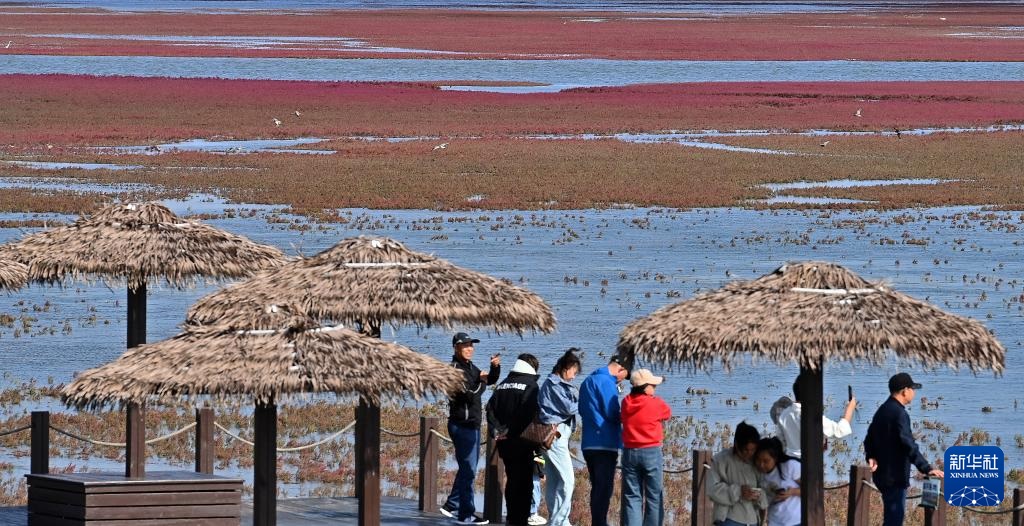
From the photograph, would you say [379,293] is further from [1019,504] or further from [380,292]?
[1019,504]

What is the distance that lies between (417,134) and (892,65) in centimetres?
5311

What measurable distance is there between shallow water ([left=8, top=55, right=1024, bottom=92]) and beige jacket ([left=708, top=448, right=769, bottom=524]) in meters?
77.8

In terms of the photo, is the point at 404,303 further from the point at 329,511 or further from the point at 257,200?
the point at 257,200

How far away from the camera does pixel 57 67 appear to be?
10094 centimetres

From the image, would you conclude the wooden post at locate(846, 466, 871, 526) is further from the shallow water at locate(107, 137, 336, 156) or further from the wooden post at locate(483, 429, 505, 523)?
the shallow water at locate(107, 137, 336, 156)

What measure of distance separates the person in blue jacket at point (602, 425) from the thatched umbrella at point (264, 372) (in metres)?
1.83

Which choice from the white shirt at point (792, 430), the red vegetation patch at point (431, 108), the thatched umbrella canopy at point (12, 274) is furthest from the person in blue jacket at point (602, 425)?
the red vegetation patch at point (431, 108)

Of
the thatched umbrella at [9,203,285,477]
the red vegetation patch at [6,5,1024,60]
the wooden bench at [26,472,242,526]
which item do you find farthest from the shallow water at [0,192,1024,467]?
the red vegetation patch at [6,5,1024,60]

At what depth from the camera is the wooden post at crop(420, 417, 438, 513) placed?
608 inches

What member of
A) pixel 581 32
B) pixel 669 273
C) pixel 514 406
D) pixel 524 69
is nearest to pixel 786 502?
pixel 514 406

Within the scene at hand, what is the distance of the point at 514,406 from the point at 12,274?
4786 mm

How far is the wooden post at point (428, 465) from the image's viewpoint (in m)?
15.4

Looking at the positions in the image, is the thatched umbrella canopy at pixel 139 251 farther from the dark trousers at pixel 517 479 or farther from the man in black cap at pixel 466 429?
the dark trousers at pixel 517 479

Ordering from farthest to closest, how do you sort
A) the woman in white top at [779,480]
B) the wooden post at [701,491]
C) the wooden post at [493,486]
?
the wooden post at [493,486]
the wooden post at [701,491]
the woman in white top at [779,480]
